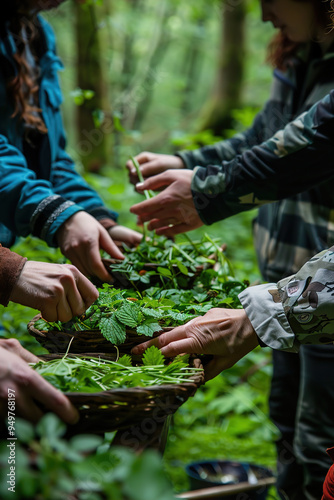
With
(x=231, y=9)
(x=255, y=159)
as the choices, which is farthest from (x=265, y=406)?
(x=231, y=9)

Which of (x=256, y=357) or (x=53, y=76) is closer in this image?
(x=53, y=76)

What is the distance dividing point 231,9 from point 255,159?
4.16 m

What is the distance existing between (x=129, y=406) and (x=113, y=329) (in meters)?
0.26

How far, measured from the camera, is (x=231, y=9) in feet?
16.4

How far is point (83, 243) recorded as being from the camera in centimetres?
139

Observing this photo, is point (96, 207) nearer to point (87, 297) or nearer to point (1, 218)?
point (1, 218)

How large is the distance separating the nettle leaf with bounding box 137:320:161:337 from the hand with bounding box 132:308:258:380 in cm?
2

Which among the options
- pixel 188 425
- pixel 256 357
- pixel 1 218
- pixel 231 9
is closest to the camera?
pixel 1 218

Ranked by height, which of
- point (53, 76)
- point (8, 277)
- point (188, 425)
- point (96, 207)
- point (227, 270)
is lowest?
point (188, 425)

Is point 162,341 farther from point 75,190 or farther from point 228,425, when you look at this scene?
point 228,425

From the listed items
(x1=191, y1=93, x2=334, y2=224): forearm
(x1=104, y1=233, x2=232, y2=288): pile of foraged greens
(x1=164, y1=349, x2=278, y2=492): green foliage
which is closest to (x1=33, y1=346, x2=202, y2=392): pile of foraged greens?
(x1=104, y1=233, x2=232, y2=288): pile of foraged greens

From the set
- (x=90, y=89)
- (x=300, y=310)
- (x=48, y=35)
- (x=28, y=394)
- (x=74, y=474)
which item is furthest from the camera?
(x=90, y=89)

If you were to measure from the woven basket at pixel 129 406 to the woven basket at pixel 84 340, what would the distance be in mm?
229

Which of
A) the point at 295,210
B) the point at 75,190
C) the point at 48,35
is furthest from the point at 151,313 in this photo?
the point at 48,35
